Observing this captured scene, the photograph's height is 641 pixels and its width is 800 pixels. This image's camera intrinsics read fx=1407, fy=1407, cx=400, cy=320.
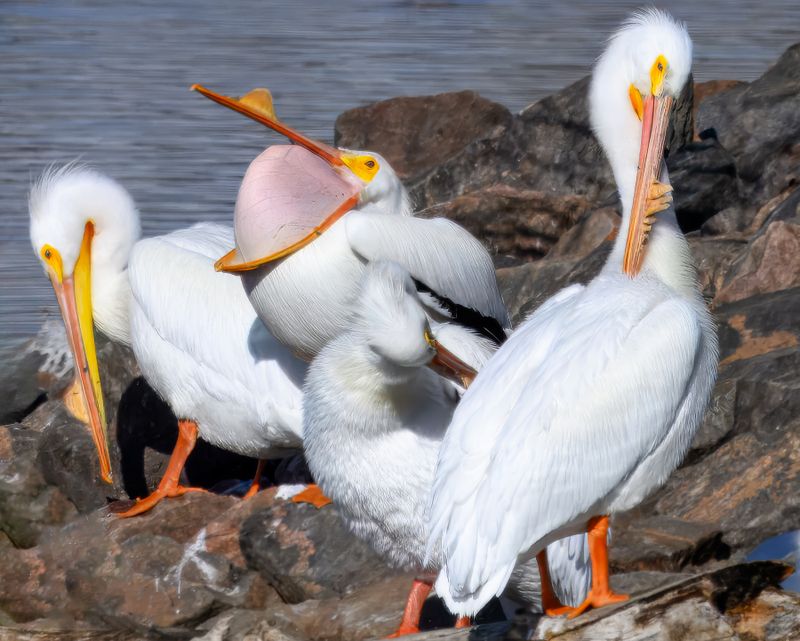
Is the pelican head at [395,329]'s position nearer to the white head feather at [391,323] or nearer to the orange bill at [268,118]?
the white head feather at [391,323]

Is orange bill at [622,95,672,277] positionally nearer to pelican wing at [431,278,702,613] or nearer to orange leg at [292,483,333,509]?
pelican wing at [431,278,702,613]

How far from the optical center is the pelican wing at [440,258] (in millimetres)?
4895

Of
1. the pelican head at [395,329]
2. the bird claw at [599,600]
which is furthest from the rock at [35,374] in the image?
the bird claw at [599,600]

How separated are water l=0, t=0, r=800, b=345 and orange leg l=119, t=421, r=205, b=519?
2.74m

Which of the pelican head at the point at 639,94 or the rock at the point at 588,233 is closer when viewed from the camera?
the pelican head at the point at 639,94

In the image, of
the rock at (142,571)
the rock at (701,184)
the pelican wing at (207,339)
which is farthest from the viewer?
the rock at (701,184)

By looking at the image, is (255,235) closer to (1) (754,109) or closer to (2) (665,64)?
(2) (665,64)

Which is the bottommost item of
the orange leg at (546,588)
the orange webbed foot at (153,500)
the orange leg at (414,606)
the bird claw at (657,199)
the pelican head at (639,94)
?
the orange webbed foot at (153,500)

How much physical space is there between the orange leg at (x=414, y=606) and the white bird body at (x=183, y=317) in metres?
1.12

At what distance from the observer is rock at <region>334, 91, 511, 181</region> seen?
9.70m

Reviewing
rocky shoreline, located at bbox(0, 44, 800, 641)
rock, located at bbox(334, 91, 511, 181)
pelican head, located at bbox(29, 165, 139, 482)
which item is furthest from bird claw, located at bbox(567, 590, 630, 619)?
rock, located at bbox(334, 91, 511, 181)

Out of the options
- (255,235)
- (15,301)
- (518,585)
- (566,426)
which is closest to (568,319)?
(566,426)

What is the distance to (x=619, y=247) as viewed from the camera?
4.36 metres

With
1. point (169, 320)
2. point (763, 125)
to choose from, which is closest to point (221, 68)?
A: point (763, 125)
